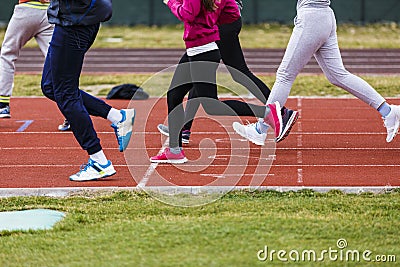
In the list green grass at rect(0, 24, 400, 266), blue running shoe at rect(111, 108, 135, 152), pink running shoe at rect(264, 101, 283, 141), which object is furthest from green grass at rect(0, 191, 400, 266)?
pink running shoe at rect(264, 101, 283, 141)

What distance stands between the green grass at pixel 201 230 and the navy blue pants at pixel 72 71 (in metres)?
0.76

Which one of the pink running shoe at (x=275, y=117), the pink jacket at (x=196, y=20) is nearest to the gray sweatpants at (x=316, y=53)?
the pink running shoe at (x=275, y=117)

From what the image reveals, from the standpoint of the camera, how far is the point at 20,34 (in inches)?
435

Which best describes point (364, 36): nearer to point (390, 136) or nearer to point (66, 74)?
point (390, 136)

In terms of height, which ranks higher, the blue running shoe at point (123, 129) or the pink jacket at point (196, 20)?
the pink jacket at point (196, 20)

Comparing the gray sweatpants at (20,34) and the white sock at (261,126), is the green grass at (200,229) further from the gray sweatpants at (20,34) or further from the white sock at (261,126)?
the gray sweatpants at (20,34)

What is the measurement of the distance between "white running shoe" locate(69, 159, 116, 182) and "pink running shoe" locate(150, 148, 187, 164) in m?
0.81

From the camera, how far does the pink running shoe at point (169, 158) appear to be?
865cm

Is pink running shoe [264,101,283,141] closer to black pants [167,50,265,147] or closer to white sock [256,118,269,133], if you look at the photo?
black pants [167,50,265,147]

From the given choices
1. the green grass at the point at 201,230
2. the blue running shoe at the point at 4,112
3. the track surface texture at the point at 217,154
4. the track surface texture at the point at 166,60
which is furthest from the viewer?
the track surface texture at the point at 166,60

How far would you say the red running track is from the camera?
791 cm

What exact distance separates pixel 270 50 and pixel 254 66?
13.4 feet

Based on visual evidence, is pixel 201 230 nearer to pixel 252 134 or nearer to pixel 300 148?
pixel 252 134

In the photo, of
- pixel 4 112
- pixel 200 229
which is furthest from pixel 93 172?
pixel 4 112
